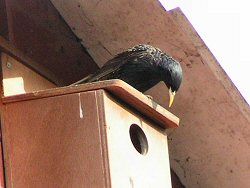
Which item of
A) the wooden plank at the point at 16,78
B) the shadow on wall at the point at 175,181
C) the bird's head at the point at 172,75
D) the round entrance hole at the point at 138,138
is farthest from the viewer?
the shadow on wall at the point at 175,181

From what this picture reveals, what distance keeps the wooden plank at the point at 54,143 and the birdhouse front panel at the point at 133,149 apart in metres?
0.05

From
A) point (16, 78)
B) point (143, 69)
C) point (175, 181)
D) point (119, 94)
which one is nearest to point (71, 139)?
point (119, 94)

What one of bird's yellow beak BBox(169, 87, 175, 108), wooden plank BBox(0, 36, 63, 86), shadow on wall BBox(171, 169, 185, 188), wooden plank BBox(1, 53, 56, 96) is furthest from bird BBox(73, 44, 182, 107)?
shadow on wall BBox(171, 169, 185, 188)

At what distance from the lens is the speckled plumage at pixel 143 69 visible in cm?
342

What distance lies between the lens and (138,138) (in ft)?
10.3

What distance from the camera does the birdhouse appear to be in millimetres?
2719

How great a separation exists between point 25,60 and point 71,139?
18.7 inches

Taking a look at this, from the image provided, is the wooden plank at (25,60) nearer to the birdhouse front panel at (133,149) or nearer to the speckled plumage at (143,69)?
the speckled plumage at (143,69)

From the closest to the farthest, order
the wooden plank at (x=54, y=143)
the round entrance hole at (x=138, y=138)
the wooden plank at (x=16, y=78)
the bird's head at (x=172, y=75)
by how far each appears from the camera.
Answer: the wooden plank at (x=54, y=143) < the wooden plank at (x=16, y=78) < the round entrance hole at (x=138, y=138) < the bird's head at (x=172, y=75)

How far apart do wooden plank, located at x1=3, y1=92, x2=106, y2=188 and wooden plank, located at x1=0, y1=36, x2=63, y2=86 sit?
0.79ft

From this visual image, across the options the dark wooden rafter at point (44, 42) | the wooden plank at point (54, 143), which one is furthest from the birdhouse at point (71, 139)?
the dark wooden rafter at point (44, 42)

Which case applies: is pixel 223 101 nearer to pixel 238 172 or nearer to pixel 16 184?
pixel 238 172

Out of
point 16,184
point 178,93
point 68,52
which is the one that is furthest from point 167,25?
point 16,184

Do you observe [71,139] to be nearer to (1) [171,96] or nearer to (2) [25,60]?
(2) [25,60]
